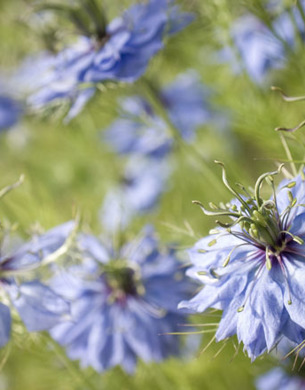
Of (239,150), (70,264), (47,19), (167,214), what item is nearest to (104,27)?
(70,264)

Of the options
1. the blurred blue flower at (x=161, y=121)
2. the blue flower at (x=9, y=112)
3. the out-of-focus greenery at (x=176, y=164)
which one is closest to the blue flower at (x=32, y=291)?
the out-of-focus greenery at (x=176, y=164)

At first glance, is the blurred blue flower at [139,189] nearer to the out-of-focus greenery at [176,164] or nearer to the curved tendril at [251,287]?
the out-of-focus greenery at [176,164]

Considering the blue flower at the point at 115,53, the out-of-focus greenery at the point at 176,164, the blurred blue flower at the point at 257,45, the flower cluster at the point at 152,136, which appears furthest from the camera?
the flower cluster at the point at 152,136

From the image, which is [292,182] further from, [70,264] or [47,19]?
[47,19]

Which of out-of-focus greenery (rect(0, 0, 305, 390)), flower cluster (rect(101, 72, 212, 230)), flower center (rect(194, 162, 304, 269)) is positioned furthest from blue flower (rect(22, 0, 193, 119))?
flower cluster (rect(101, 72, 212, 230))

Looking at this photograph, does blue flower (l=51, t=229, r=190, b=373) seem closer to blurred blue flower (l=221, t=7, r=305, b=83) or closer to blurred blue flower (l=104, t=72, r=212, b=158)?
blurred blue flower (l=221, t=7, r=305, b=83)

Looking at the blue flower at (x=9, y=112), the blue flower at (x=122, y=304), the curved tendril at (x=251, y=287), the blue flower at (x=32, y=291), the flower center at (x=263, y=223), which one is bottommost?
the blue flower at (x=122, y=304)

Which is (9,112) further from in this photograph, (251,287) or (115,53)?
(251,287)
